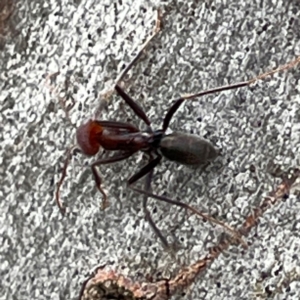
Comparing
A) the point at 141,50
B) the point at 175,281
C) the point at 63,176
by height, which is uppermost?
the point at 141,50

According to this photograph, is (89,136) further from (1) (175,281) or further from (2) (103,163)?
(1) (175,281)

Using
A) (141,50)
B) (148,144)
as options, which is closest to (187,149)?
(148,144)

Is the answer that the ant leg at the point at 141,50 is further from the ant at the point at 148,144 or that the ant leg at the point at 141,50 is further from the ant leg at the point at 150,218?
the ant leg at the point at 150,218

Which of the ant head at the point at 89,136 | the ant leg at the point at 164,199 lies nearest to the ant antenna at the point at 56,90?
the ant head at the point at 89,136

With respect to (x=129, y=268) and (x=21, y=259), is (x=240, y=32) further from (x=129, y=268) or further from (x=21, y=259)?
(x=21, y=259)

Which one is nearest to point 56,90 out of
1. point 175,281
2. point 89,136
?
point 89,136

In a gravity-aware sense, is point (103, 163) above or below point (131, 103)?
below

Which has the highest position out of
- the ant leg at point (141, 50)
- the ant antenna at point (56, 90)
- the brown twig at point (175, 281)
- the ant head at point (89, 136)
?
the ant leg at point (141, 50)
